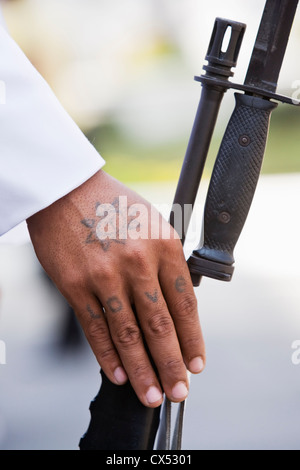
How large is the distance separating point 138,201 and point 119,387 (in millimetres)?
226

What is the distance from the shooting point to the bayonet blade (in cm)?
73

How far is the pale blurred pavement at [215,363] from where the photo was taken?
5.43 feet

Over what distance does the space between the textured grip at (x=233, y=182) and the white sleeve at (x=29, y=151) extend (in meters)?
0.17

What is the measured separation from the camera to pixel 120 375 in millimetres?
681

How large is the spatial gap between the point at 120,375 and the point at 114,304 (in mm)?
94

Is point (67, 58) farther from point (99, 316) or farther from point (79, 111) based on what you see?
point (99, 316)

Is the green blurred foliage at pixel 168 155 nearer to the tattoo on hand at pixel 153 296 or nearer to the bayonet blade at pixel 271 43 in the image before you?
the bayonet blade at pixel 271 43

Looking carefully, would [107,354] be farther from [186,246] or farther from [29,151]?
[186,246]

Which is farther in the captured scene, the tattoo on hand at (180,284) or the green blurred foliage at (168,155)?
the green blurred foliage at (168,155)

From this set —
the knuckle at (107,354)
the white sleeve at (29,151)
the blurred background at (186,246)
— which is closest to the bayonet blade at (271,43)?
the blurred background at (186,246)

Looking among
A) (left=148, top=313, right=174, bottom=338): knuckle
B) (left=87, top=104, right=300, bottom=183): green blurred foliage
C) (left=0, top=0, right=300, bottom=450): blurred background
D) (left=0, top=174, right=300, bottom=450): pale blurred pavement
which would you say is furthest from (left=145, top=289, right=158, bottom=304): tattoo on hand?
(left=87, top=104, right=300, bottom=183): green blurred foliage

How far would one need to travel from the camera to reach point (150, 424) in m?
0.76

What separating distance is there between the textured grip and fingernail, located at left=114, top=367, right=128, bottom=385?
15 centimetres
